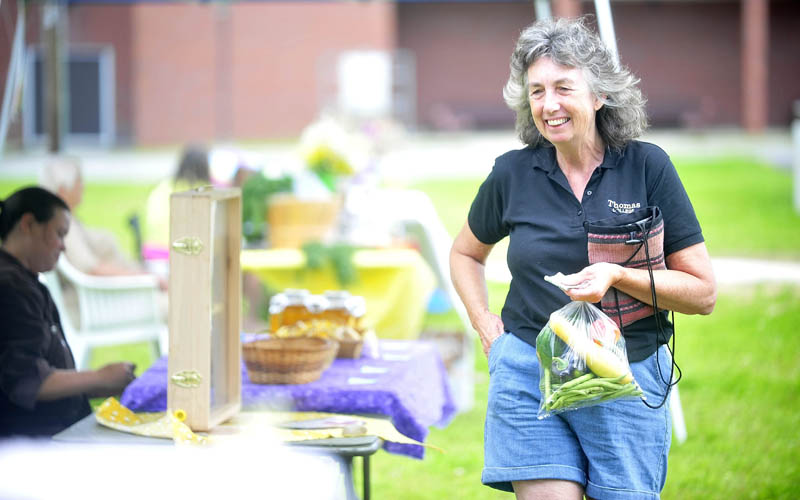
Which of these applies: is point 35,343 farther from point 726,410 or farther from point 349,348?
point 726,410

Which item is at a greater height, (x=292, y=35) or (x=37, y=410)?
(x=292, y=35)

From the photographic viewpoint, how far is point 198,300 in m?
2.46

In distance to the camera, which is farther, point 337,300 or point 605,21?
point 605,21

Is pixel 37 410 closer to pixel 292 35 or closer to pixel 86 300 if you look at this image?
pixel 86 300

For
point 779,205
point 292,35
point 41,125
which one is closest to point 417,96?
point 292,35

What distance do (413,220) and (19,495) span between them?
12.9ft

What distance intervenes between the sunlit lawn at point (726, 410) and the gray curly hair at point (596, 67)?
87.1 inches

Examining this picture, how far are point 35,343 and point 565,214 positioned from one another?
1502 mm

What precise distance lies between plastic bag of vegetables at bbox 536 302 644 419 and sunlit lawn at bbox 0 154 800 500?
2107 mm

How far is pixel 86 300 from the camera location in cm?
512

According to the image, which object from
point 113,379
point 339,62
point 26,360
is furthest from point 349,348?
point 339,62

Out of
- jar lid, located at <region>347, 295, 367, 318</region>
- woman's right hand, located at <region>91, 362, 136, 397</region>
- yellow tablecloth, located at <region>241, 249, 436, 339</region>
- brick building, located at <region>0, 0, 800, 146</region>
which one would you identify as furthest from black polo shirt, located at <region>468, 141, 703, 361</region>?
brick building, located at <region>0, 0, 800, 146</region>

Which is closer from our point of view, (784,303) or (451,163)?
(784,303)

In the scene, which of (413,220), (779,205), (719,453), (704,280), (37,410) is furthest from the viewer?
(779,205)
